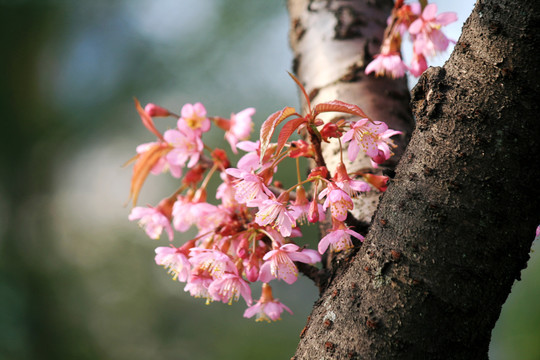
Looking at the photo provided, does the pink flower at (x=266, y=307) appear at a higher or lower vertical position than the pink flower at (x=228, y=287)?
lower

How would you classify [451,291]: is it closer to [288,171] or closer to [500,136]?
[500,136]

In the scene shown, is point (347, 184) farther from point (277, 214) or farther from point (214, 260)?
point (214, 260)

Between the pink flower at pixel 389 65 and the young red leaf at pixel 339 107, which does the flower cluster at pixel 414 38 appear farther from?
the young red leaf at pixel 339 107

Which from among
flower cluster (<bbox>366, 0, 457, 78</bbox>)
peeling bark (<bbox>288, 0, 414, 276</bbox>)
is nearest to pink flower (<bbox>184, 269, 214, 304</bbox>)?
peeling bark (<bbox>288, 0, 414, 276</bbox>)

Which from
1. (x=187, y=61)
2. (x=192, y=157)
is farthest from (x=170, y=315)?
(x=192, y=157)

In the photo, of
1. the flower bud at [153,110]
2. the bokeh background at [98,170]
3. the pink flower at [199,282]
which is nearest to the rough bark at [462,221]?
the pink flower at [199,282]
